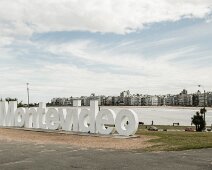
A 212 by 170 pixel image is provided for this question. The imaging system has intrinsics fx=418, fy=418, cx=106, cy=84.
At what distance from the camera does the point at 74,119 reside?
3697cm

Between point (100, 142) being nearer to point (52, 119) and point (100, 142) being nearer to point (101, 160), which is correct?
point (101, 160)

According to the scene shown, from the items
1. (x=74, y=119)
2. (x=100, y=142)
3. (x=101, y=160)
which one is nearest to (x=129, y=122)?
(x=100, y=142)

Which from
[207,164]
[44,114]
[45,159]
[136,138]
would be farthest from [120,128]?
[207,164]

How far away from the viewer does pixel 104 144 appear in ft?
90.5

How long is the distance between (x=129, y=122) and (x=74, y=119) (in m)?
6.47

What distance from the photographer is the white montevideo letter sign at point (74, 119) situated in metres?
32.7

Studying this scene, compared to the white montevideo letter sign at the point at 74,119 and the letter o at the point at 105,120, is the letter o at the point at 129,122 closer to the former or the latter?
the white montevideo letter sign at the point at 74,119

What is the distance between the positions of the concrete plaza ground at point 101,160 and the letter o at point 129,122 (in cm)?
882

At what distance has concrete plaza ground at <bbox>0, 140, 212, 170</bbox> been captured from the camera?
1719 cm

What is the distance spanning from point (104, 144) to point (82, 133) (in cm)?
799

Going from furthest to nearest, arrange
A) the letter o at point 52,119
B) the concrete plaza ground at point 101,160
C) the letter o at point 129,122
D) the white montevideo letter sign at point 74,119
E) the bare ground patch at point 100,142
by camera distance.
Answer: the letter o at point 52,119 → the white montevideo letter sign at point 74,119 → the letter o at point 129,122 → the bare ground patch at point 100,142 → the concrete plaza ground at point 101,160

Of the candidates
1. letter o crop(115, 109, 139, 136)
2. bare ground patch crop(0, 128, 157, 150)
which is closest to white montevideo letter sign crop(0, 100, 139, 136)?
letter o crop(115, 109, 139, 136)

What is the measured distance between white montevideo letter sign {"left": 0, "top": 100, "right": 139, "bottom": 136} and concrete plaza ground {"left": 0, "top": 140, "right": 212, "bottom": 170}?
9.39 meters

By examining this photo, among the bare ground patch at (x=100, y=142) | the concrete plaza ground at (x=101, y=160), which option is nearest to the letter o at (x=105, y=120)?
the bare ground patch at (x=100, y=142)
